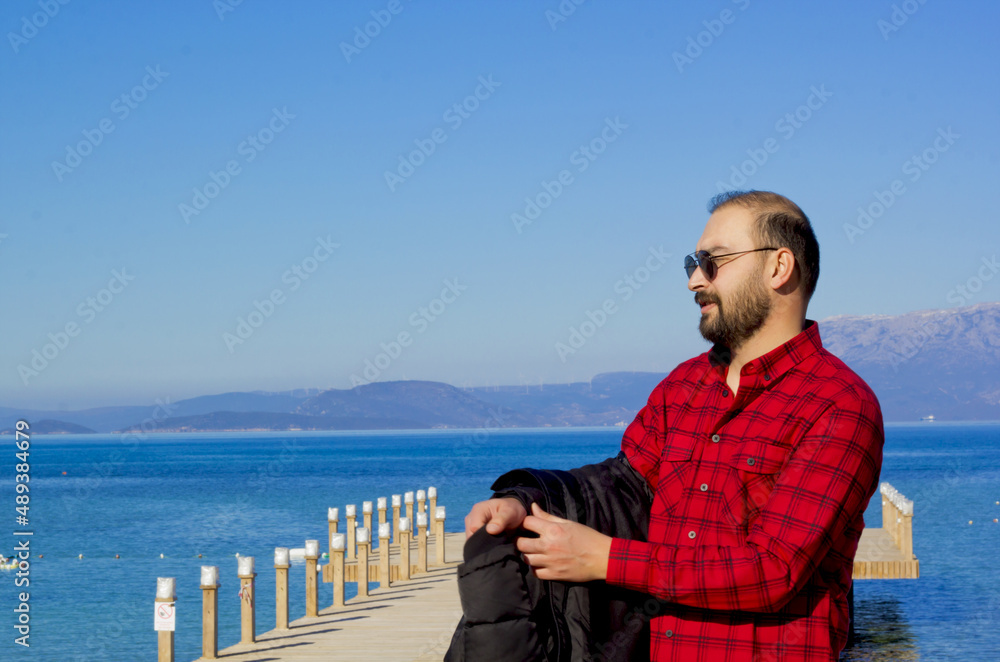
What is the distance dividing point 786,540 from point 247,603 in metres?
10.3

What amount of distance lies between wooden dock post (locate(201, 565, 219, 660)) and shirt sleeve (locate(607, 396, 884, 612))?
29.3 ft

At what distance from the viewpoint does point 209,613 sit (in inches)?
425

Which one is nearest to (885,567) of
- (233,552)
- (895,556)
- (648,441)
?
(895,556)

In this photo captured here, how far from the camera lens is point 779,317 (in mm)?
2514

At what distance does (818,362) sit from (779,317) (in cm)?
14

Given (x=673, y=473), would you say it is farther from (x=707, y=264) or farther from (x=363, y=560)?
→ (x=363, y=560)

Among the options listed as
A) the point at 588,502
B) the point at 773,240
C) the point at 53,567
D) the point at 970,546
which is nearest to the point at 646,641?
the point at 588,502

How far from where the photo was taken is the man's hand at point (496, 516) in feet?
7.53

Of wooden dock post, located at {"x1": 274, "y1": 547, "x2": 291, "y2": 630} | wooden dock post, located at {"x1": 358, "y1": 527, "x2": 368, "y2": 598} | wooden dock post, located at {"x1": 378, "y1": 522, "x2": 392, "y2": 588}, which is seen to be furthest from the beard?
wooden dock post, located at {"x1": 378, "y1": 522, "x2": 392, "y2": 588}

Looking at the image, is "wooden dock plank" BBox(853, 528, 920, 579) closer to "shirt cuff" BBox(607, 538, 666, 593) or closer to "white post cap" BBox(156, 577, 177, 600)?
"white post cap" BBox(156, 577, 177, 600)

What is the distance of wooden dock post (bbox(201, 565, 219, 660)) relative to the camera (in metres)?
10.6

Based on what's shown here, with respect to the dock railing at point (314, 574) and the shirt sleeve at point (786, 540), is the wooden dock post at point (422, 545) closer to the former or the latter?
the dock railing at point (314, 574)

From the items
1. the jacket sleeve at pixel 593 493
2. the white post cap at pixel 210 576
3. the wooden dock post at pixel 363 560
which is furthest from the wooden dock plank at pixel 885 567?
the jacket sleeve at pixel 593 493

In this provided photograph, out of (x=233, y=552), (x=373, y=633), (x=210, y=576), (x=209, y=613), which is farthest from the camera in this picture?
(x=233, y=552)
